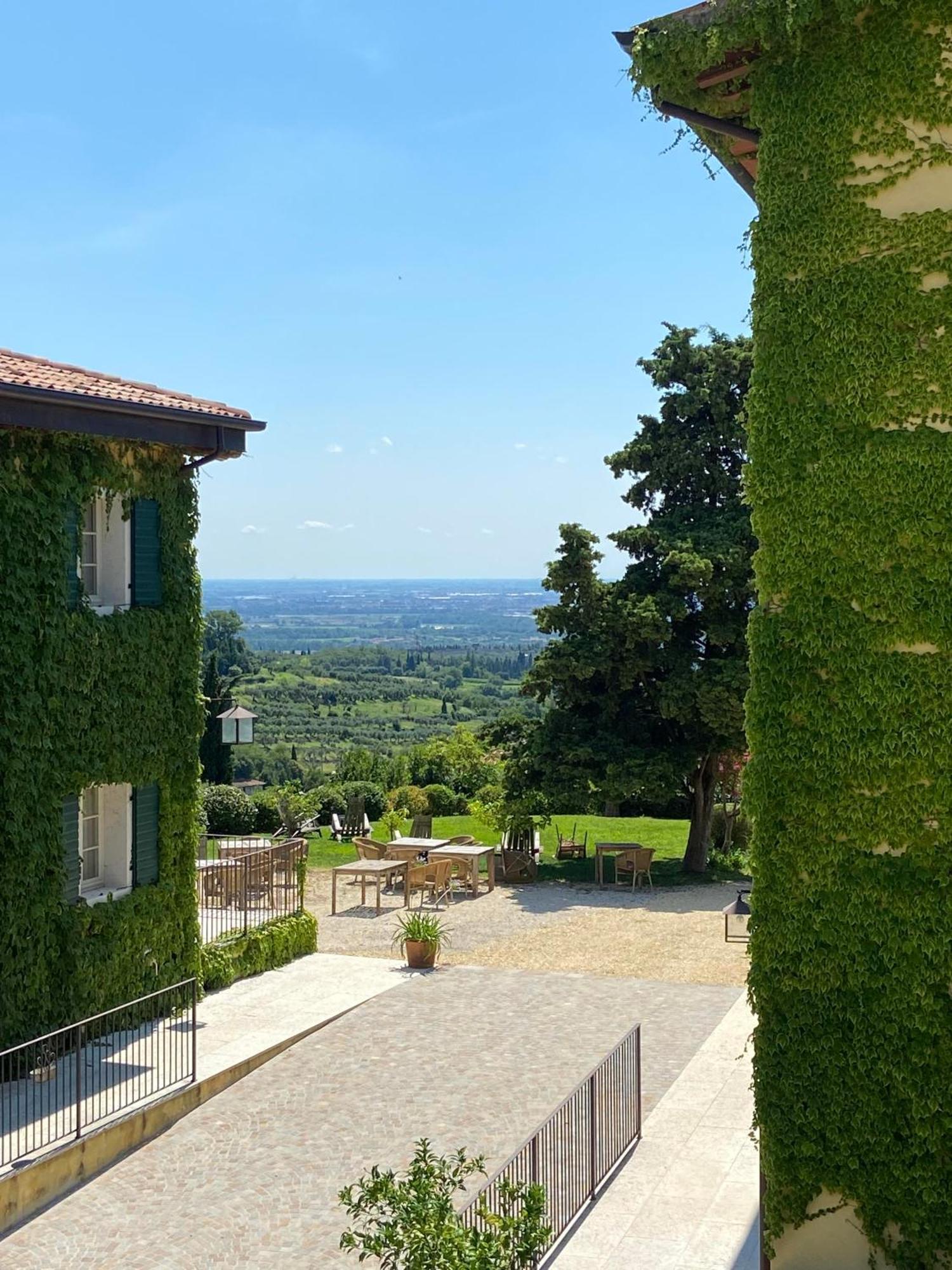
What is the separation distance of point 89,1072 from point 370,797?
2182cm

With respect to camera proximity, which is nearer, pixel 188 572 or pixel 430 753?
pixel 188 572

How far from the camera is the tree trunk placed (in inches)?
1010

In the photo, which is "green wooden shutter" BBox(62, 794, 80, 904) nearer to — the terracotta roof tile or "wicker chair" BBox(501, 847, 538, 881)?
the terracotta roof tile

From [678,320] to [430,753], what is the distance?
20.3 m

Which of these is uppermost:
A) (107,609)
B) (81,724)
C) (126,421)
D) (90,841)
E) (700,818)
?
(126,421)

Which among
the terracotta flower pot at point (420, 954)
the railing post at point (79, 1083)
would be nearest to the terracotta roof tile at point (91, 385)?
the railing post at point (79, 1083)

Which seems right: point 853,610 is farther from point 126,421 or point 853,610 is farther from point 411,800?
point 411,800

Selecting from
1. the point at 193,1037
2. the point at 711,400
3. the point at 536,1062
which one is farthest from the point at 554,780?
the point at 193,1037

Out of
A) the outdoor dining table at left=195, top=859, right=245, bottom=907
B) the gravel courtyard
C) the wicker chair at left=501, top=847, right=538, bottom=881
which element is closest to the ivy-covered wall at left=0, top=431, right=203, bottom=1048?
the outdoor dining table at left=195, top=859, right=245, bottom=907

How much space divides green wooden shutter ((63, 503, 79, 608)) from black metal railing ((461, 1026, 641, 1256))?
6982 mm

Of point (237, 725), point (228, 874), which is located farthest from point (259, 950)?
point (237, 725)

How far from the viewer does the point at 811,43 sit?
325 inches

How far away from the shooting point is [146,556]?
49.3 feet

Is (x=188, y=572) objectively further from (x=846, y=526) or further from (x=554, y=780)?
(x=554, y=780)
